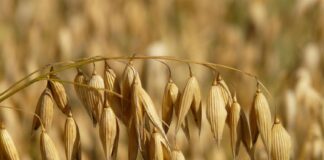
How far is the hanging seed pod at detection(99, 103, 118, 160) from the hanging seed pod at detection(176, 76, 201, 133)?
0.11 metres

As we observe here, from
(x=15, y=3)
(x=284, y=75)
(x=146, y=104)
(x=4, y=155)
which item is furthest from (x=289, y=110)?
(x=15, y=3)

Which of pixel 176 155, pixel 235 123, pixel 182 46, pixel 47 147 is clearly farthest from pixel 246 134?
pixel 182 46

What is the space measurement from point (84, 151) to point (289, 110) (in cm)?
56

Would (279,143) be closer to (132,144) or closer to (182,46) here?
(132,144)

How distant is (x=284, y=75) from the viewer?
7.50 feet

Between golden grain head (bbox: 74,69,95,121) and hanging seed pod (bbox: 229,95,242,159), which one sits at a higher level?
golden grain head (bbox: 74,69,95,121)

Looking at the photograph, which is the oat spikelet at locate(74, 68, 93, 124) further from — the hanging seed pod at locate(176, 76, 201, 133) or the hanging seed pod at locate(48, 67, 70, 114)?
the hanging seed pod at locate(176, 76, 201, 133)

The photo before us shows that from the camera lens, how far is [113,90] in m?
1.39

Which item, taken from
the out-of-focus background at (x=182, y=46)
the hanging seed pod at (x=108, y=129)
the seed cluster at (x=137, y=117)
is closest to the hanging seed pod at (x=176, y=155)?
the seed cluster at (x=137, y=117)

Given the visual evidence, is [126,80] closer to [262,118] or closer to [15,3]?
[262,118]

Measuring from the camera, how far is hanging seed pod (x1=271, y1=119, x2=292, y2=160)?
141 centimetres

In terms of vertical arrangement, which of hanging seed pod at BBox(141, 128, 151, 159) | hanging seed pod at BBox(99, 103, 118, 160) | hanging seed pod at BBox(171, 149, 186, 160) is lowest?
hanging seed pod at BBox(171, 149, 186, 160)

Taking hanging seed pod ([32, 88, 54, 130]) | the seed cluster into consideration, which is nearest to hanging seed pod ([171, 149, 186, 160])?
the seed cluster

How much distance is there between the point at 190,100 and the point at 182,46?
198 cm
